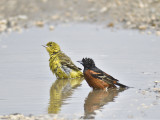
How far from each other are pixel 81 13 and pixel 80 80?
32.5ft

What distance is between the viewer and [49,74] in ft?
38.3

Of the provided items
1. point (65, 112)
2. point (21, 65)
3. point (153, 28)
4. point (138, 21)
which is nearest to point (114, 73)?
point (21, 65)

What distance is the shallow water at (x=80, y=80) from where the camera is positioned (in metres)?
7.96

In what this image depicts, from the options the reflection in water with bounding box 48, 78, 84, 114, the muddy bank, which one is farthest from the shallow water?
the muddy bank

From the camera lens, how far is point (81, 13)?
20.7 m

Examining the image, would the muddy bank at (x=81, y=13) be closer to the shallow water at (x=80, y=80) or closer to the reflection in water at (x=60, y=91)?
the shallow water at (x=80, y=80)

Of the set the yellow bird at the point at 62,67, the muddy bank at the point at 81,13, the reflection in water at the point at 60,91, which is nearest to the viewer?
the reflection in water at the point at 60,91

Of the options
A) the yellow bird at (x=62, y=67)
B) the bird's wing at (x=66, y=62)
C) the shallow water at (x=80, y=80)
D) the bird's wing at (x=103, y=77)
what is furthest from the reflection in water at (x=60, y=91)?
the bird's wing at (x=103, y=77)

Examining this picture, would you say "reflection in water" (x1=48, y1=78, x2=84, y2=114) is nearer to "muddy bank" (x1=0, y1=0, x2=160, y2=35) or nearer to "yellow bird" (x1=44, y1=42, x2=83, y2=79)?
"yellow bird" (x1=44, y1=42, x2=83, y2=79)

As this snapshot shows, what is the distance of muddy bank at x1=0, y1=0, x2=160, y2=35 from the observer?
733 inches

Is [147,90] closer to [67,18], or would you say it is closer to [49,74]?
[49,74]

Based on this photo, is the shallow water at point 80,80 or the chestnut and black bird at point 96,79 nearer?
the shallow water at point 80,80

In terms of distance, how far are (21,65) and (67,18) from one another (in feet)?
Answer: 27.8

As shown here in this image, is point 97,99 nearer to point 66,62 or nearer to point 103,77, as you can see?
point 103,77
